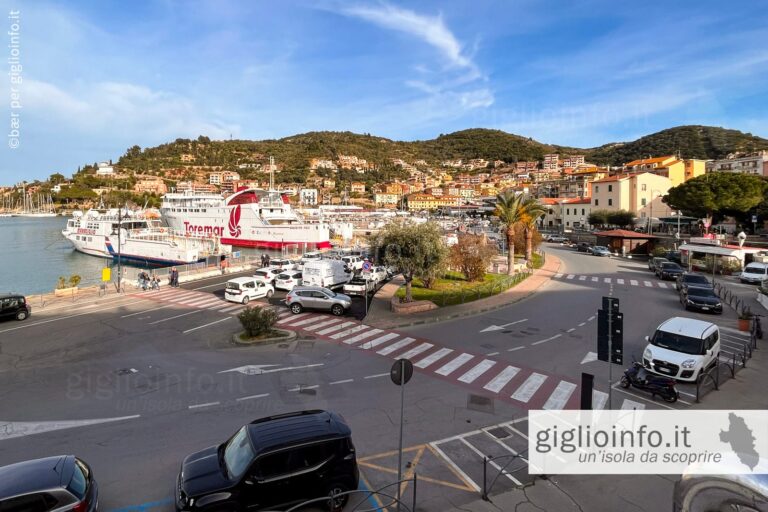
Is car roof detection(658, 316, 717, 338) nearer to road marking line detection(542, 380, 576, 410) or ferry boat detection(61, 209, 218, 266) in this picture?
road marking line detection(542, 380, 576, 410)

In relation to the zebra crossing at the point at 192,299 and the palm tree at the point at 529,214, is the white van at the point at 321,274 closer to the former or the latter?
the zebra crossing at the point at 192,299

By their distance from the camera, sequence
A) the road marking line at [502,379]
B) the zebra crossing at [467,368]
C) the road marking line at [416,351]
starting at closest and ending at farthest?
the zebra crossing at [467,368], the road marking line at [502,379], the road marking line at [416,351]

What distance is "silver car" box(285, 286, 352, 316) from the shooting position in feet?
65.9

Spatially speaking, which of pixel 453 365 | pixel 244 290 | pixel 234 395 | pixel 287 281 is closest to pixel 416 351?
pixel 453 365

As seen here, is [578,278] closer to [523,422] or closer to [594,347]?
[594,347]

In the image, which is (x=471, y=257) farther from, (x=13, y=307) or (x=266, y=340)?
(x=13, y=307)

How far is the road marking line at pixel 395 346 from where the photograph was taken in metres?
14.7

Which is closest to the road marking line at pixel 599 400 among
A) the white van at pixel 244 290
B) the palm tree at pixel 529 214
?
the white van at pixel 244 290

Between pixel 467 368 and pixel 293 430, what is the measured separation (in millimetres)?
7539

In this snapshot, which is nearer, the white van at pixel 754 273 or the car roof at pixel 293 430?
the car roof at pixel 293 430

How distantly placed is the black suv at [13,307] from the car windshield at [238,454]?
61.1 feet

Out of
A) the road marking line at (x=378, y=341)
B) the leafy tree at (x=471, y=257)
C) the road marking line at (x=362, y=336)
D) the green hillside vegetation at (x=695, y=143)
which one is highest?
the green hillside vegetation at (x=695, y=143)

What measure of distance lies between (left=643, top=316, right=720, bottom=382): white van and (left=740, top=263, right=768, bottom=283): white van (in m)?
22.2

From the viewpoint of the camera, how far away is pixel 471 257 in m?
27.2
